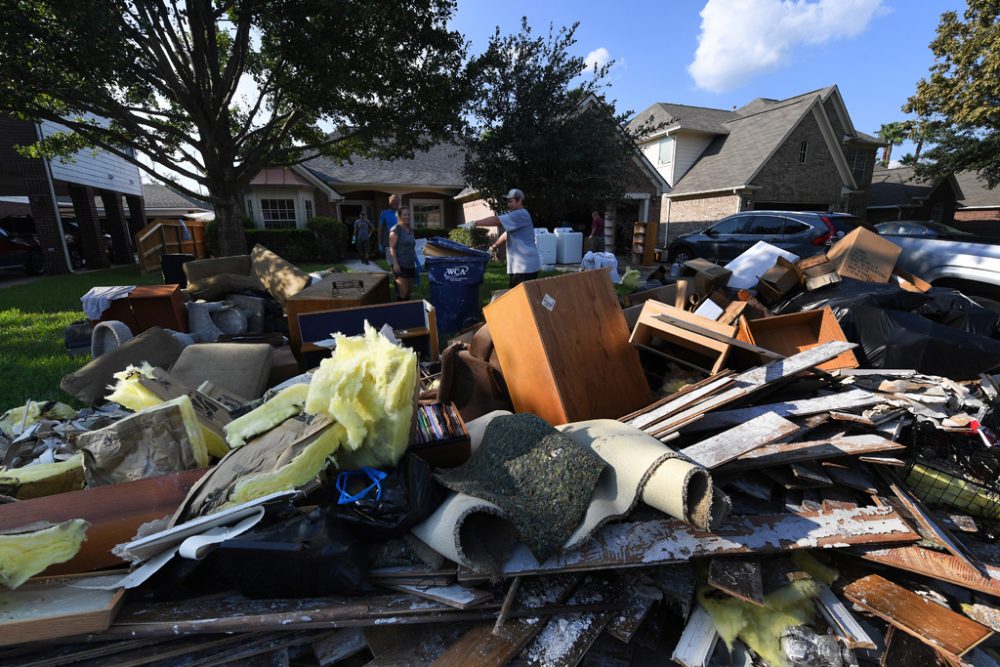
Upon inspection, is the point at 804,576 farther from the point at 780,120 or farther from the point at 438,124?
the point at 780,120

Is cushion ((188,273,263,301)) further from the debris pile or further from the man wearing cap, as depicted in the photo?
the man wearing cap

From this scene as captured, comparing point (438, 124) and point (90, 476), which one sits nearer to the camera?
point (90, 476)

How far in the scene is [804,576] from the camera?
182cm

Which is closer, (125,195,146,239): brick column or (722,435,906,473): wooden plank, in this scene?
(722,435,906,473): wooden plank

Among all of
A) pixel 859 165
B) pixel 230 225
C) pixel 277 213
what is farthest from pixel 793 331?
pixel 859 165

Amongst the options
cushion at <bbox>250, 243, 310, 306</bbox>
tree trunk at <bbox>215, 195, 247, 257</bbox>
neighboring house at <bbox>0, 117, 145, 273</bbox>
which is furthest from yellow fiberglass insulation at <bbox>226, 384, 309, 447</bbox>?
neighboring house at <bbox>0, 117, 145, 273</bbox>

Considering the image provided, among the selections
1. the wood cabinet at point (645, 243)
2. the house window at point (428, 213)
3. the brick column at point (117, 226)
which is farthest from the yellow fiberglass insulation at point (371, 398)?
the brick column at point (117, 226)

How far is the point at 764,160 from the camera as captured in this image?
1712 centimetres

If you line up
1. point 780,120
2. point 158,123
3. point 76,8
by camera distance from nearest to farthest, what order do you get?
point 76,8 < point 158,123 < point 780,120

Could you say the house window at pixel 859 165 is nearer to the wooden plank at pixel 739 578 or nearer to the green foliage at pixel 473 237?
the green foliage at pixel 473 237

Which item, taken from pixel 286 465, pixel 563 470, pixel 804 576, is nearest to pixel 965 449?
pixel 804 576

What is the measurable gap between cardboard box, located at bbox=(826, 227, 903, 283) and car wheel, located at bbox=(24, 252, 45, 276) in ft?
63.8

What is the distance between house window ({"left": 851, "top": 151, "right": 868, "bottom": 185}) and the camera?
2044 cm

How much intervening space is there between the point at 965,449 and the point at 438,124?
975 centimetres
